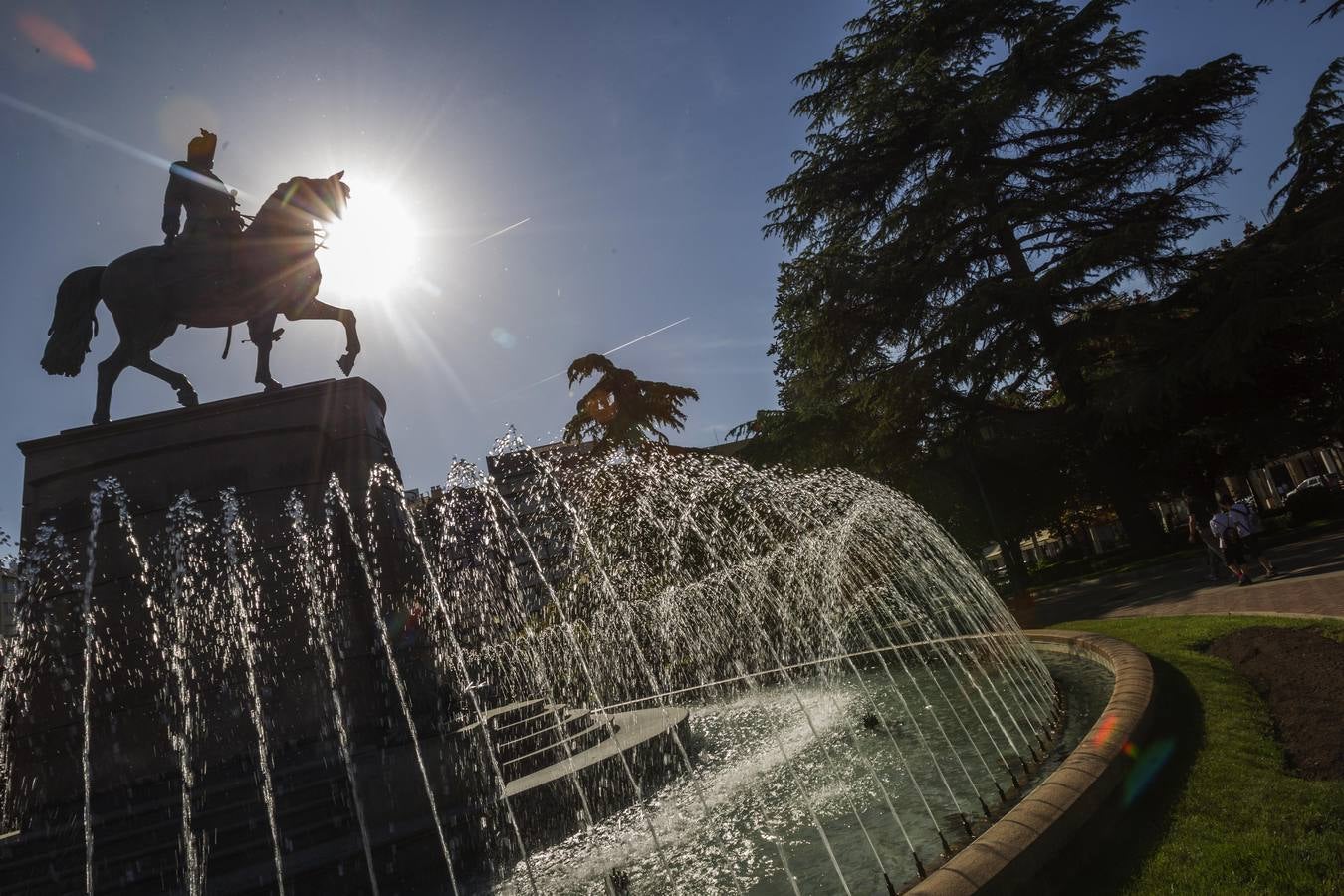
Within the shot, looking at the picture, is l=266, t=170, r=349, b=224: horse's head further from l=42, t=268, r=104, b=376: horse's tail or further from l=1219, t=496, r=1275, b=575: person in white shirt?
l=1219, t=496, r=1275, b=575: person in white shirt

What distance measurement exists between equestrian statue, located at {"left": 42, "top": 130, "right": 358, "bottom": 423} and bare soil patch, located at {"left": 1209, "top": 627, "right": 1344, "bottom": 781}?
465 inches

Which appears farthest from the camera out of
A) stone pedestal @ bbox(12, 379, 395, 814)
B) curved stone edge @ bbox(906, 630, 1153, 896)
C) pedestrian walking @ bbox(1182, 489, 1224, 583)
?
pedestrian walking @ bbox(1182, 489, 1224, 583)

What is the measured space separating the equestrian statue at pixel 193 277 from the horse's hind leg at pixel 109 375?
1cm

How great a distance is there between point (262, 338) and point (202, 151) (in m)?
2.63

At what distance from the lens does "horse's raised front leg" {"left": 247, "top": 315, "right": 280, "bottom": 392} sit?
1084 cm

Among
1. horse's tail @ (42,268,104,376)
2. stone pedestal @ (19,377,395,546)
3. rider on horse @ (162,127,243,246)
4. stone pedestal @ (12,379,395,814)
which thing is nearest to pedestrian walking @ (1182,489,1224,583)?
stone pedestal @ (12,379,395,814)

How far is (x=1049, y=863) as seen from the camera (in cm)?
370

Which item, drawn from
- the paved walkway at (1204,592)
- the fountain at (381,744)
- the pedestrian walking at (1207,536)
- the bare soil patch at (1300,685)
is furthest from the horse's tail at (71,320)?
the pedestrian walking at (1207,536)

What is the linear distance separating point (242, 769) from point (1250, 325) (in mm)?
19695

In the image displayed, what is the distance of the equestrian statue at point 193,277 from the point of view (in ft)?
33.2

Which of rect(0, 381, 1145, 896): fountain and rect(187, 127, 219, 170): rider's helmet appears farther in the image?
rect(187, 127, 219, 170): rider's helmet

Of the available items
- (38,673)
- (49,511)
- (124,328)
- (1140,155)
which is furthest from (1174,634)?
(1140,155)

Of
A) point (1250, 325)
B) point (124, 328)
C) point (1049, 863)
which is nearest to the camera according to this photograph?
point (1049, 863)

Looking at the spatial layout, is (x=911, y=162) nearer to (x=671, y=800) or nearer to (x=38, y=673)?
(x=671, y=800)
